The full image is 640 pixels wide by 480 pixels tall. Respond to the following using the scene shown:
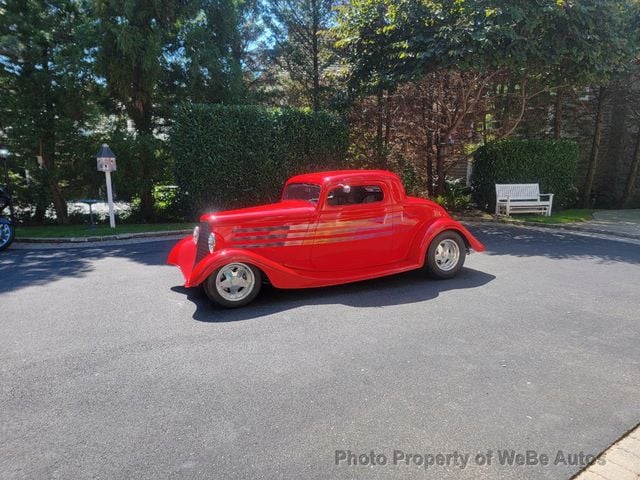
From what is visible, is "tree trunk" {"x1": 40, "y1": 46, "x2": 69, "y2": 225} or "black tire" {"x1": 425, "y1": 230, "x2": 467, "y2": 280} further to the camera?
"tree trunk" {"x1": 40, "y1": 46, "x2": 69, "y2": 225}

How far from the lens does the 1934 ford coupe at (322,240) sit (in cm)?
466

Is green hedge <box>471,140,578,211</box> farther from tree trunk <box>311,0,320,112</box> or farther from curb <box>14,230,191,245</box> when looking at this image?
curb <box>14,230,191,245</box>

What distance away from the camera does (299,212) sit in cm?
495

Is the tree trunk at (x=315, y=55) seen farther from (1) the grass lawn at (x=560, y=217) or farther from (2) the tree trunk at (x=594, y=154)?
(2) the tree trunk at (x=594, y=154)

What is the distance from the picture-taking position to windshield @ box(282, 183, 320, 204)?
17.3 feet

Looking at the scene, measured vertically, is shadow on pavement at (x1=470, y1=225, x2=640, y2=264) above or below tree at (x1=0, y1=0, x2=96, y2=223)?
below

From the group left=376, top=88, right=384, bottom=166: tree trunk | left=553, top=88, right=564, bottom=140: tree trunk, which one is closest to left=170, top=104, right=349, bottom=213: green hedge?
left=376, top=88, right=384, bottom=166: tree trunk

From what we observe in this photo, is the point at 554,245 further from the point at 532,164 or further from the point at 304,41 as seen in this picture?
the point at 304,41

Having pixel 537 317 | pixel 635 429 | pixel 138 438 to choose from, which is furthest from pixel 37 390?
pixel 537 317

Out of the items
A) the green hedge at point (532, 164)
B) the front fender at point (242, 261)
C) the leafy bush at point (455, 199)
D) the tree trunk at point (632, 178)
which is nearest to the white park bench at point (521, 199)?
the green hedge at point (532, 164)

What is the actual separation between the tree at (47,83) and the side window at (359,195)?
9.92m

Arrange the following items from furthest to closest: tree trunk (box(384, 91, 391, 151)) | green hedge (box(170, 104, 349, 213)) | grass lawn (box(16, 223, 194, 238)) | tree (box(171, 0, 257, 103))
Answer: tree trunk (box(384, 91, 391, 151)) → tree (box(171, 0, 257, 103)) → green hedge (box(170, 104, 349, 213)) → grass lawn (box(16, 223, 194, 238))

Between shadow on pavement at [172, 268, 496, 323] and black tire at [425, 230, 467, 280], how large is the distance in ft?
0.42

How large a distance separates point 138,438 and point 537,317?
3991 millimetres
